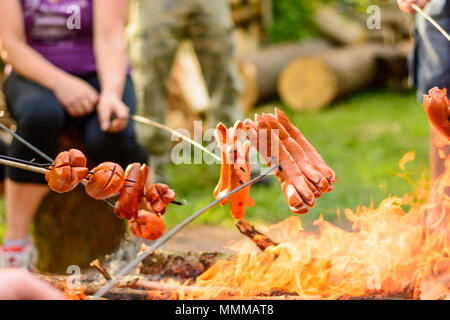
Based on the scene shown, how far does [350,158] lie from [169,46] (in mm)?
1812

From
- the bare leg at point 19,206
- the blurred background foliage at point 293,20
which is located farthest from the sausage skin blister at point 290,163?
the blurred background foliage at point 293,20

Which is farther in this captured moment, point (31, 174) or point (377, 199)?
point (377, 199)

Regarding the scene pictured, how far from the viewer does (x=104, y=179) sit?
161 centimetres

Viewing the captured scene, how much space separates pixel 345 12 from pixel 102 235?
8.30 metres

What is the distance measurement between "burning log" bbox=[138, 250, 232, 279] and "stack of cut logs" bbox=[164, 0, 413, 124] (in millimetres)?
4170

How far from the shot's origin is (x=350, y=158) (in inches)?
195

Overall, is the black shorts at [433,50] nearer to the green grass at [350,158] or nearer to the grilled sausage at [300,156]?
the green grass at [350,158]

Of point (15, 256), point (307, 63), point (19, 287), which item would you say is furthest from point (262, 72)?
point (19, 287)

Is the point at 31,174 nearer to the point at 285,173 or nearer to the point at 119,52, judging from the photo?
the point at 119,52

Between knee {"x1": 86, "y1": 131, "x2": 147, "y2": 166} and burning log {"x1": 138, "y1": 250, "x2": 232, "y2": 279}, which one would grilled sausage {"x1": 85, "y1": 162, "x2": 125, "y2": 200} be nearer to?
burning log {"x1": 138, "y1": 250, "x2": 232, "y2": 279}

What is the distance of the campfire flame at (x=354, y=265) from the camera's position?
1.82 meters

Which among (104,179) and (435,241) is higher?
(104,179)

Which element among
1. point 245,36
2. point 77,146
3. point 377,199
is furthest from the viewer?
point 245,36
